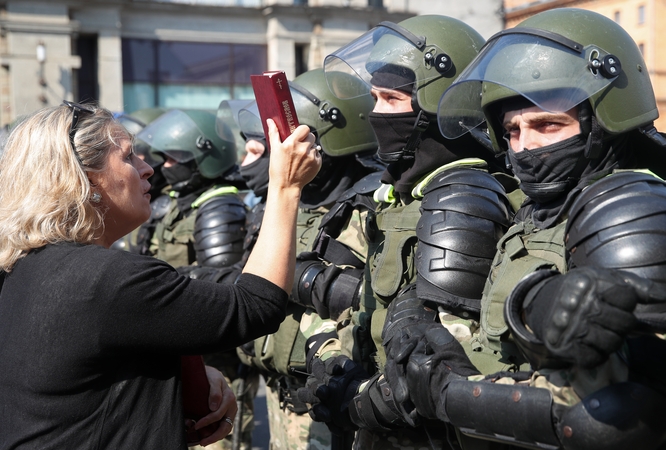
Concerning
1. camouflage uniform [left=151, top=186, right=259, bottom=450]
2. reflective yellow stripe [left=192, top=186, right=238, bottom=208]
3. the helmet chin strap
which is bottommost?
camouflage uniform [left=151, top=186, right=259, bottom=450]

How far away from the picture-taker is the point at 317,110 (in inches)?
Result: 176

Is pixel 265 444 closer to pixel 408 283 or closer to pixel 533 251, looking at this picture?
pixel 408 283

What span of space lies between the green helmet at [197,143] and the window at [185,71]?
10.7m

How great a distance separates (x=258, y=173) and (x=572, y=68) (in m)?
2.83

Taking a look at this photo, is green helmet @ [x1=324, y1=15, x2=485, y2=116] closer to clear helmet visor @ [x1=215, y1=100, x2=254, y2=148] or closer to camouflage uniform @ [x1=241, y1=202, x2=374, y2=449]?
camouflage uniform @ [x1=241, y1=202, x2=374, y2=449]

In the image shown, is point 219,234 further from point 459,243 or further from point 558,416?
point 558,416

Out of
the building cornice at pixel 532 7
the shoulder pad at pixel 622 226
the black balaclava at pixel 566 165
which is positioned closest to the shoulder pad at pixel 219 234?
the black balaclava at pixel 566 165

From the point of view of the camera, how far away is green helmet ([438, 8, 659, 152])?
2.45 meters

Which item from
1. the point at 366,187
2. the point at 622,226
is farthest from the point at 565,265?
the point at 366,187

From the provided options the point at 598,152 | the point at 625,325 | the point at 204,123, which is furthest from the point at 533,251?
the point at 204,123

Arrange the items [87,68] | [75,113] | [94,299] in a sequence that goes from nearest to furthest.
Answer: [94,299], [75,113], [87,68]

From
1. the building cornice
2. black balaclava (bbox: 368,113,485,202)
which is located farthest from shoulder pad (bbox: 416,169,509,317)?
the building cornice

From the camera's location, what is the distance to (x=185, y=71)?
689 inches

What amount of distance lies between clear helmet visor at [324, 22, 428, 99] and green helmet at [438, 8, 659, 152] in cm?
74
